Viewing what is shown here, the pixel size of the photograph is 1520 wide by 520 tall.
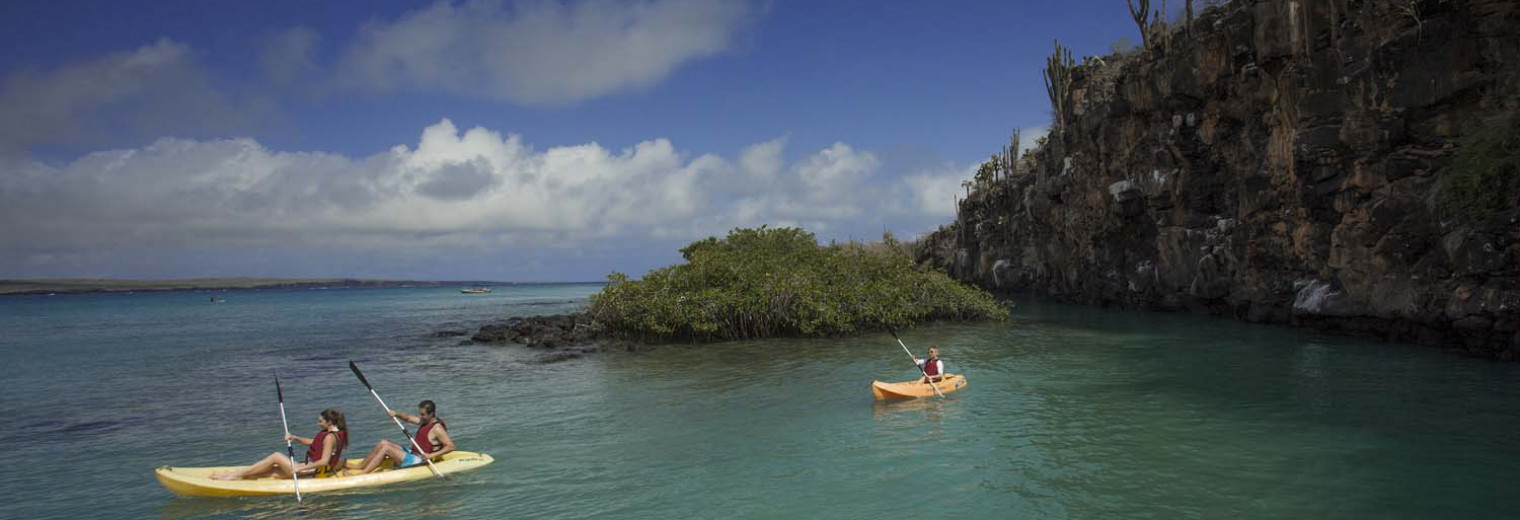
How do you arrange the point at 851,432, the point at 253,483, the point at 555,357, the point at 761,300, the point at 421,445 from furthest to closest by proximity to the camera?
the point at 761,300 < the point at 555,357 < the point at 851,432 < the point at 421,445 < the point at 253,483

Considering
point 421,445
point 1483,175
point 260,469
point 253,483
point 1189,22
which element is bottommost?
point 253,483

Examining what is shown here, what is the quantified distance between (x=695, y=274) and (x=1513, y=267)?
2596 cm

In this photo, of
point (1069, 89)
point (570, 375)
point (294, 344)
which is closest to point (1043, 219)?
point (1069, 89)

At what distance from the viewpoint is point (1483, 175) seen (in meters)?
22.1

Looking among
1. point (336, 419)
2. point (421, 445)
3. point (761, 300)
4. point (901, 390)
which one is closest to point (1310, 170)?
point (761, 300)

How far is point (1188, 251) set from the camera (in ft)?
135

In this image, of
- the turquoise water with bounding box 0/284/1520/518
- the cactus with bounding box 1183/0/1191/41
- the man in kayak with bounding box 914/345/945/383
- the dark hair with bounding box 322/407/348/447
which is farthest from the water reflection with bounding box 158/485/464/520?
the cactus with bounding box 1183/0/1191/41

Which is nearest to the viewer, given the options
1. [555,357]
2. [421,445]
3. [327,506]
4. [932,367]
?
[327,506]

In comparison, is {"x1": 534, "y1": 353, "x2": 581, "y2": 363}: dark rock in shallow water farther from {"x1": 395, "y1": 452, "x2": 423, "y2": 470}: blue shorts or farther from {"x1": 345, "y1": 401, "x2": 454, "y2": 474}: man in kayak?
{"x1": 395, "y1": 452, "x2": 423, "y2": 470}: blue shorts

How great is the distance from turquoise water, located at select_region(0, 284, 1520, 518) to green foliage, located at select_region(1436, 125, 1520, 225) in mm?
4210

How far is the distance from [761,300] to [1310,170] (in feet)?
68.4

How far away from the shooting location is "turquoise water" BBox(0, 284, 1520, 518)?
11828 mm

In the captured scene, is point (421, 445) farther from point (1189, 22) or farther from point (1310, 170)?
point (1189, 22)

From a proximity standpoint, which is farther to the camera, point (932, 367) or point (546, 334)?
point (546, 334)
